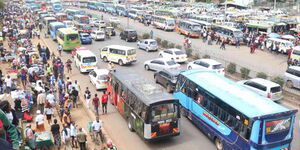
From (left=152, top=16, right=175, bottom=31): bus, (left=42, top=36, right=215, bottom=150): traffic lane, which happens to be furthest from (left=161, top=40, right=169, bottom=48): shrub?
(left=42, top=36, right=215, bottom=150): traffic lane

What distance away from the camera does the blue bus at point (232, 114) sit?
10289 millimetres

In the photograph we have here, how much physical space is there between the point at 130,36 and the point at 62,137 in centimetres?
2755

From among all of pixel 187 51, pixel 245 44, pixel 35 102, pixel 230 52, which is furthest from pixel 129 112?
pixel 245 44

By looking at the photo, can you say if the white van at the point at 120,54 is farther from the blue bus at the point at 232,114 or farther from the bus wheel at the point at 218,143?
the bus wheel at the point at 218,143

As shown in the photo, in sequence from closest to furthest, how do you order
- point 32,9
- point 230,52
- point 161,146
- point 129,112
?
point 161,146 → point 129,112 → point 230,52 → point 32,9

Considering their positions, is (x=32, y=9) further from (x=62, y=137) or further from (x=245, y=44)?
(x=62, y=137)

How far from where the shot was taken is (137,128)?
13.2 m

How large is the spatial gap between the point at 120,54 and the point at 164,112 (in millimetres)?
15295

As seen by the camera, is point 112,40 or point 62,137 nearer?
point 62,137

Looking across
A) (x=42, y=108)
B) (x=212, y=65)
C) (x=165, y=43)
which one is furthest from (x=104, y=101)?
(x=165, y=43)

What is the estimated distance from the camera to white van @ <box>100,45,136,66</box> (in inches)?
1044

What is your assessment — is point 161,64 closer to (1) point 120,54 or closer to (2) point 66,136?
(1) point 120,54

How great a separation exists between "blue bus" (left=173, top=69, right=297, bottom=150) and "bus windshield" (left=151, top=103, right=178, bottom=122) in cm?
174

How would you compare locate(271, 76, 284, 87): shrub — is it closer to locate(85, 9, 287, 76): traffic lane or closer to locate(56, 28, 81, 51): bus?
locate(85, 9, 287, 76): traffic lane
